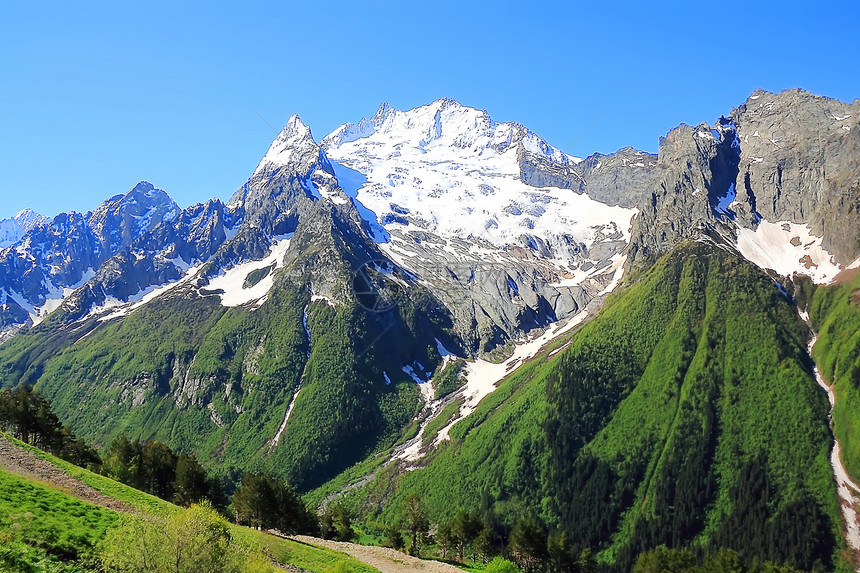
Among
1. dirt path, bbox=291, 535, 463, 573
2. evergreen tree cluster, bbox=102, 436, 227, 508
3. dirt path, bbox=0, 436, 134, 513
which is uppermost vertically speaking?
dirt path, bbox=0, 436, 134, 513

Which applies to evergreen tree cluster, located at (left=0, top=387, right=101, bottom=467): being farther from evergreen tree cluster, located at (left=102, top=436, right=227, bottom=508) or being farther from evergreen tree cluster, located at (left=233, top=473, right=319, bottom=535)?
evergreen tree cluster, located at (left=233, top=473, right=319, bottom=535)

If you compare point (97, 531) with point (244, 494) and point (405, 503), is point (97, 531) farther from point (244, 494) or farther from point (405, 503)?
point (405, 503)

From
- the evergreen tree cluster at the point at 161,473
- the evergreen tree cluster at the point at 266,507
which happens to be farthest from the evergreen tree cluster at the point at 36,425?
the evergreen tree cluster at the point at 266,507

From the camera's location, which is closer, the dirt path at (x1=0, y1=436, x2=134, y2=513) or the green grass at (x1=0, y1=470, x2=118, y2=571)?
the green grass at (x1=0, y1=470, x2=118, y2=571)

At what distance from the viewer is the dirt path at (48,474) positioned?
53.6m

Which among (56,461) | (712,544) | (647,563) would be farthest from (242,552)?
(712,544)

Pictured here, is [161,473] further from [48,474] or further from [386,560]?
[386,560]

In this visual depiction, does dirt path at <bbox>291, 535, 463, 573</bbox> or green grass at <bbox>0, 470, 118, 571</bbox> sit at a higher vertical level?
green grass at <bbox>0, 470, 118, 571</bbox>

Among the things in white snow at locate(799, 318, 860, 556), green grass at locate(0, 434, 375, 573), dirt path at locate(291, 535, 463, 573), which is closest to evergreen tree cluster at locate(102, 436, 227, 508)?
dirt path at locate(291, 535, 463, 573)

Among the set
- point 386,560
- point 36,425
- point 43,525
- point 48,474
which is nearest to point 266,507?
point 386,560

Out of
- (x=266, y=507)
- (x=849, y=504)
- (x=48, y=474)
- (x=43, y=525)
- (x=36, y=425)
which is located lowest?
(x=266, y=507)

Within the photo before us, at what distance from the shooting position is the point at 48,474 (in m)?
56.0

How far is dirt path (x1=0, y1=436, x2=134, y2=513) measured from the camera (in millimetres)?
53562

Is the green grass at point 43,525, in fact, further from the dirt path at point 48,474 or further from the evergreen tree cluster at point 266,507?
the evergreen tree cluster at point 266,507
